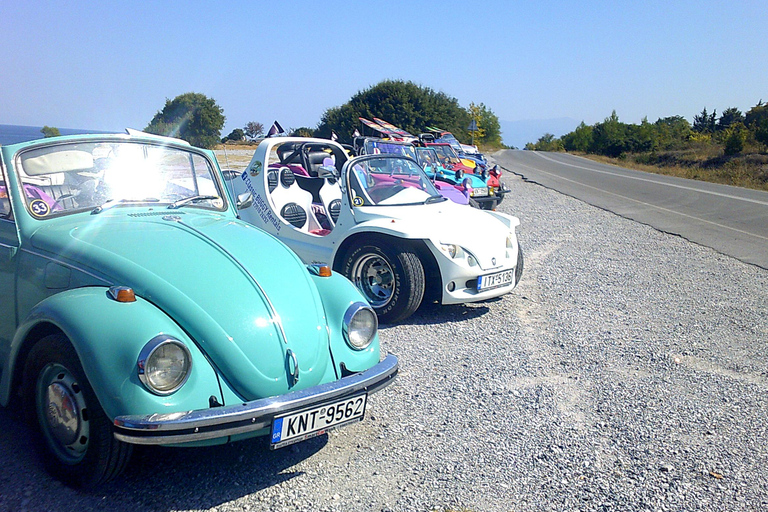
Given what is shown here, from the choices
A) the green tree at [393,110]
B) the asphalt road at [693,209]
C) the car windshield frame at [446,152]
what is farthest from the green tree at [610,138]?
the car windshield frame at [446,152]

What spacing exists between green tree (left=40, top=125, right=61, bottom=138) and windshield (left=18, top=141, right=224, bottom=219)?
0.70ft

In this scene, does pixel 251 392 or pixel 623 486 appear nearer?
pixel 251 392

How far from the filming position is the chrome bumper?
2.48 m

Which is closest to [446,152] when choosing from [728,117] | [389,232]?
[389,232]

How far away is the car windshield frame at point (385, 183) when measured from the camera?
6237 millimetres

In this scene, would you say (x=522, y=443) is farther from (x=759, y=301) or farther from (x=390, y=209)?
(x=759, y=301)

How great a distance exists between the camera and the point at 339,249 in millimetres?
6094

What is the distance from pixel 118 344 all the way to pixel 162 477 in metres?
0.82

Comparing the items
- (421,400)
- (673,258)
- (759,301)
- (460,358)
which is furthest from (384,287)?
(673,258)

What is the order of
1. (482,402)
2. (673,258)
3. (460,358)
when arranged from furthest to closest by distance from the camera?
(673,258)
(460,358)
(482,402)

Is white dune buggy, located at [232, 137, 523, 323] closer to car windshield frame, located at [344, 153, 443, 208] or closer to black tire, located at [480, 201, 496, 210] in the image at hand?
car windshield frame, located at [344, 153, 443, 208]

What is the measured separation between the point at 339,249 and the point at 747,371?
375 centimetres

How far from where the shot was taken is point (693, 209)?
1548cm

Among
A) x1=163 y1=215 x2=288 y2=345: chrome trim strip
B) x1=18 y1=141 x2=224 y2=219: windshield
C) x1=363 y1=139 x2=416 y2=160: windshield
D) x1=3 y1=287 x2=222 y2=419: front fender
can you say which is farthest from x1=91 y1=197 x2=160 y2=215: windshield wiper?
x1=363 y1=139 x2=416 y2=160: windshield
